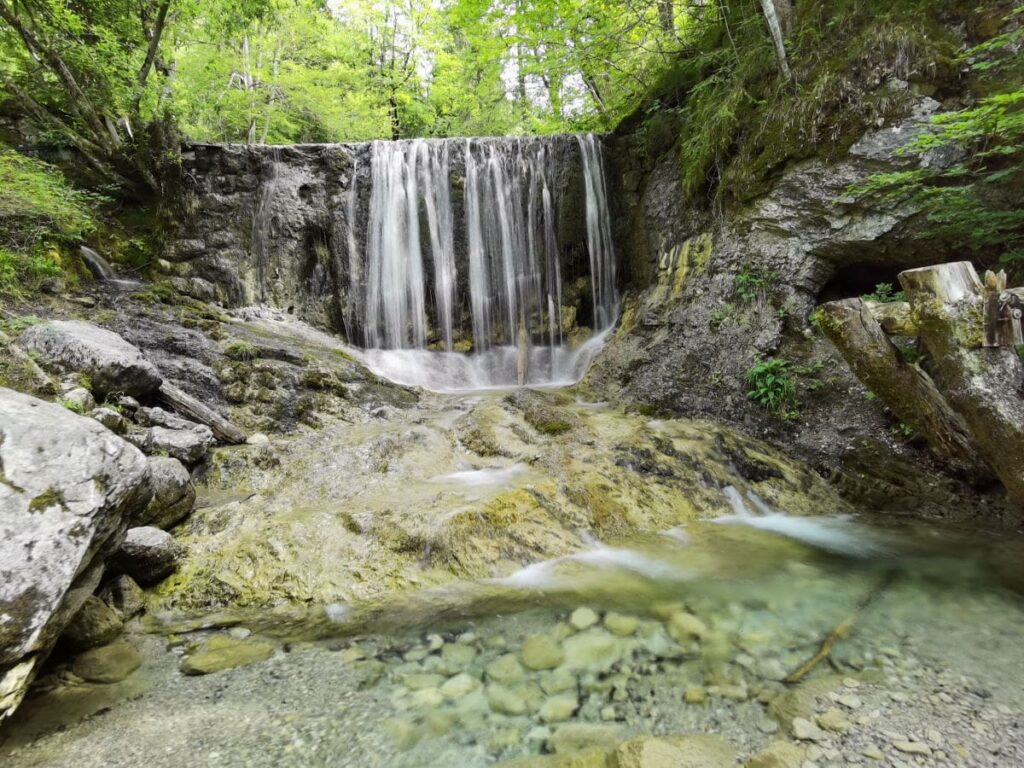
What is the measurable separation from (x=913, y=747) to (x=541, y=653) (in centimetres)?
156

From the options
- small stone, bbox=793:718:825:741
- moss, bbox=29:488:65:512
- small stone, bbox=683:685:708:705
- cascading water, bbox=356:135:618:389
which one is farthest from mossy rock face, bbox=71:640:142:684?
cascading water, bbox=356:135:618:389

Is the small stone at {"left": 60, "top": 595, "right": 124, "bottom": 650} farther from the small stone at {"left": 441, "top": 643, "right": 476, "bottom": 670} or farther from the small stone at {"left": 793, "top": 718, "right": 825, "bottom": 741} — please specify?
the small stone at {"left": 793, "top": 718, "right": 825, "bottom": 741}

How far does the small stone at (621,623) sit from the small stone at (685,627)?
7.5 inches

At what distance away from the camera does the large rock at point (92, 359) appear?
4.59m

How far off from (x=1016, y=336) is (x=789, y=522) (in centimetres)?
221

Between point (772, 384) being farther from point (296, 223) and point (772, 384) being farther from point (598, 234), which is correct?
point (296, 223)

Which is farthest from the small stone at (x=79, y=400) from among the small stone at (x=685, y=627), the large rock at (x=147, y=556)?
the small stone at (x=685, y=627)

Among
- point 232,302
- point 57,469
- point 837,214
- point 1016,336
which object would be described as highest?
point 837,214

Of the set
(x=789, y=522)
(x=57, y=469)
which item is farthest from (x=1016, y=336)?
(x=57, y=469)

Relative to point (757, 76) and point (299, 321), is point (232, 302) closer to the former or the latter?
point (299, 321)

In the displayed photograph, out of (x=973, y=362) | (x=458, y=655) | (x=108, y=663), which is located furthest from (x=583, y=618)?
(x=973, y=362)

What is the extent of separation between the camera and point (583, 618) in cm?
296

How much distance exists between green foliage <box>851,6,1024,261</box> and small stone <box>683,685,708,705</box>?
4.36 metres

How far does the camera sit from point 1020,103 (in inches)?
174
